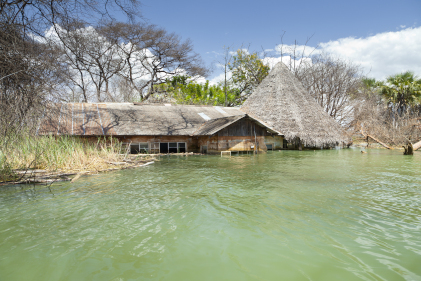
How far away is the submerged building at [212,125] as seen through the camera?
17.7 metres

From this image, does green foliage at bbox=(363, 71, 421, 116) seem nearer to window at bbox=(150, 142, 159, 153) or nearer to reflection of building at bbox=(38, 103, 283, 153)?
reflection of building at bbox=(38, 103, 283, 153)

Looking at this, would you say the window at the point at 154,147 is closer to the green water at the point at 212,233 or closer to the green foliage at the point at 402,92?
the green water at the point at 212,233

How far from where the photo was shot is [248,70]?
3497 centimetres

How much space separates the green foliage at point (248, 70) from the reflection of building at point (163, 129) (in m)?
16.0

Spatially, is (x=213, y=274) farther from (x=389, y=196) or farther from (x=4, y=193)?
(x=4, y=193)

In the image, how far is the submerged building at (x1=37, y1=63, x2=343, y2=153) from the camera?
695 inches

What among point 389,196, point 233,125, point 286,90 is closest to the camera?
point 389,196

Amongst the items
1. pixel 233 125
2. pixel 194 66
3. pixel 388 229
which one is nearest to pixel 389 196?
pixel 388 229

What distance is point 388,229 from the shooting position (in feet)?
12.6

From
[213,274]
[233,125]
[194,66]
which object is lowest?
[213,274]

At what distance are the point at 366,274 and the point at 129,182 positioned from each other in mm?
6580

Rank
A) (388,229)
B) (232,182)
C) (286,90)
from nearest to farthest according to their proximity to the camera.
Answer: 1. (388,229)
2. (232,182)
3. (286,90)

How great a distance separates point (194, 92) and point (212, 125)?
16322 millimetres

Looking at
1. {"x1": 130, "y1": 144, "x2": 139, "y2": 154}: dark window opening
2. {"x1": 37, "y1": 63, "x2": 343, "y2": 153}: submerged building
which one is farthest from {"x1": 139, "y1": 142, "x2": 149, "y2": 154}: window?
{"x1": 130, "y1": 144, "x2": 139, "y2": 154}: dark window opening
